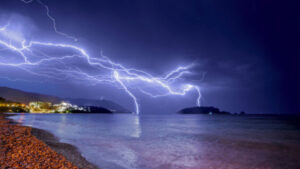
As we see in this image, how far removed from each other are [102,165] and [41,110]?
12866 cm

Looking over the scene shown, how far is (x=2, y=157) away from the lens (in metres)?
4.84

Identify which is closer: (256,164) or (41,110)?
(256,164)

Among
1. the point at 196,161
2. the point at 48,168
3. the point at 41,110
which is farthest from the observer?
the point at 41,110

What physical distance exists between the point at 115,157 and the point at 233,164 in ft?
15.4

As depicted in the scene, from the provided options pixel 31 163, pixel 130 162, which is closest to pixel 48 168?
pixel 31 163

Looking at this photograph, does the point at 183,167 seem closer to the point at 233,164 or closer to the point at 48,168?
the point at 233,164

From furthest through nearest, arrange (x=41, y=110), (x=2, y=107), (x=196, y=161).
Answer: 1. (x=41, y=110)
2. (x=2, y=107)
3. (x=196, y=161)

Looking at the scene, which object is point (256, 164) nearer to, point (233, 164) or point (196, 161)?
point (233, 164)

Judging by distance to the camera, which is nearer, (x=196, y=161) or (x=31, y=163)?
(x=31, y=163)

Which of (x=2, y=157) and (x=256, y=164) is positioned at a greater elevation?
(x=2, y=157)

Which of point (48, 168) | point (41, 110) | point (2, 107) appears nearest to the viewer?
point (48, 168)

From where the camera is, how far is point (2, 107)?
83.3m

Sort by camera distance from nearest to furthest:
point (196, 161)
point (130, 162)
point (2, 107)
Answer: point (130, 162)
point (196, 161)
point (2, 107)

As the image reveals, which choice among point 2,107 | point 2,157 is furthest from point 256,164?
point 2,107
